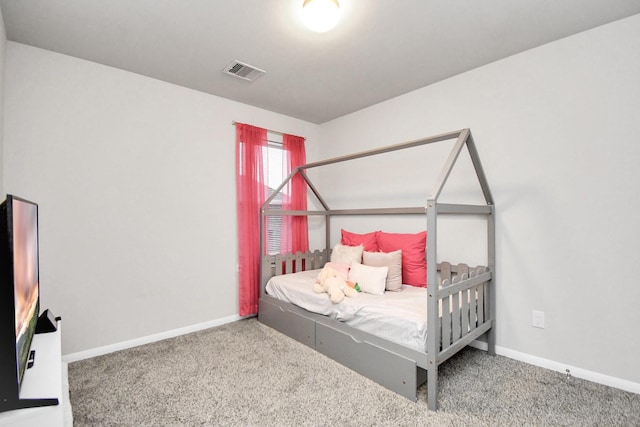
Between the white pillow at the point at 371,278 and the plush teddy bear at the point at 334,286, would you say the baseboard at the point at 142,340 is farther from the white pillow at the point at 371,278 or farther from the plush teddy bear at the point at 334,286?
the white pillow at the point at 371,278

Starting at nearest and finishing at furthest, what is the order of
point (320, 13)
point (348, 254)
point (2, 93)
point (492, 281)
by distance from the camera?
point (320, 13), point (2, 93), point (492, 281), point (348, 254)

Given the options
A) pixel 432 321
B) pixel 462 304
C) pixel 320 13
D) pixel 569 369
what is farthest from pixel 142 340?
pixel 569 369

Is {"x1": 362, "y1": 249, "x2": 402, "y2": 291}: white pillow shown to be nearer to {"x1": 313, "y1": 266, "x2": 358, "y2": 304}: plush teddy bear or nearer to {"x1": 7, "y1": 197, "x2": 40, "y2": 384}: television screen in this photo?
{"x1": 313, "y1": 266, "x2": 358, "y2": 304}: plush teddy bear

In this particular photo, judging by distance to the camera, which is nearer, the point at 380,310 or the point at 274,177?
the point at 380,310

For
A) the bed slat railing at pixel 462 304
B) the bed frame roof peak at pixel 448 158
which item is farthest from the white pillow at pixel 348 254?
the bed slat railing at pixel 462 304

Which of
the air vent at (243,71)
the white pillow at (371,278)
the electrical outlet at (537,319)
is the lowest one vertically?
the electrical outlet at (537,319)

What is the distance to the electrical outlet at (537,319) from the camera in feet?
7.45

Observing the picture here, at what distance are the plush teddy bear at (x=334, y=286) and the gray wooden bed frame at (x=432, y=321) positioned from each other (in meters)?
0.19

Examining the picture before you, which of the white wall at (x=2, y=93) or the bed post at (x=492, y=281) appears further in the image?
the bed post at (x=492, y=281)

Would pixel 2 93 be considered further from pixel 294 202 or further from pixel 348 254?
pixel 348 254

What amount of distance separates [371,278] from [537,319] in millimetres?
1218

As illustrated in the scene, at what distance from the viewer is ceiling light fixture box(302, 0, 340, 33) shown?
1.69m

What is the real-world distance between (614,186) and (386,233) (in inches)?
67.2

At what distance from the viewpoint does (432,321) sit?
5.91 feet
